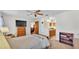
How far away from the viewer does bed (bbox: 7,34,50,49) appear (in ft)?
6.52

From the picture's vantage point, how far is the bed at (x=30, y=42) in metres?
1.99

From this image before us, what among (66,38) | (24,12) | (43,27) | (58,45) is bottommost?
(58,45)

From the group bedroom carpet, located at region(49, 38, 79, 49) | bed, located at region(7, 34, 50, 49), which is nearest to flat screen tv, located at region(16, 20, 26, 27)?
bed, located at region(7, 34, 50, 49)

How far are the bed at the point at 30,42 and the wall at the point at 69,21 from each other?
1.20 ft

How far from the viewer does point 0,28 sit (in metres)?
1.97

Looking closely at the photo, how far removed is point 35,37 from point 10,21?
0.49 m

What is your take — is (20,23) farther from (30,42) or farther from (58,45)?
(58,45)

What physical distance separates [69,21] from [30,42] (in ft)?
2.35

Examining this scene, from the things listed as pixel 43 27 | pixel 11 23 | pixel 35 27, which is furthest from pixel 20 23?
pixel 43 27

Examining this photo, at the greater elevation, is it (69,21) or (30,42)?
(69,21)

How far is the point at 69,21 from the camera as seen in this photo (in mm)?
1945

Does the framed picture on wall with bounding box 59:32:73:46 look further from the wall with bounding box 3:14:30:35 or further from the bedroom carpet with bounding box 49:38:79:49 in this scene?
the wall with bounding box 3:14:30:35
